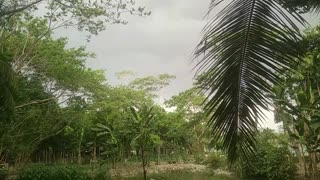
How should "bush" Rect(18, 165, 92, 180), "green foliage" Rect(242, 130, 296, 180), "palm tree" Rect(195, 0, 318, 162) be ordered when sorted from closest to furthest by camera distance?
"palm tree" Rect(195, 0, 318, 162), "bush" Rect(18, 165, 92, 180), "green foliage" Rect(242, 130, 296, 180)

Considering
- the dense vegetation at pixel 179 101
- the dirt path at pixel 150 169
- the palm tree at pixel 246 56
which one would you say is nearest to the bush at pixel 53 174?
the dense vegetation at pixel 179 101

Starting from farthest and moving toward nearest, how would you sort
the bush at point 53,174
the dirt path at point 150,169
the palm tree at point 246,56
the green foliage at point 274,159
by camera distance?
1. the dirt path at point 150,169
2. the green foliage at point 274,159
3. the bush at point 53,174
4. the palm tree at point 246,56

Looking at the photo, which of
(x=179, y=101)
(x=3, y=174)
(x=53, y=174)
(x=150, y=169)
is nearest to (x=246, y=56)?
(x=53, y=174)

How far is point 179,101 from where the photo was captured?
77.3 feet

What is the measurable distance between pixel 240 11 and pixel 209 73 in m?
0.43

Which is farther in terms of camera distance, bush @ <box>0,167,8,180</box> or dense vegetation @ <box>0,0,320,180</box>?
bush @ <box>0,167,8,180</box>

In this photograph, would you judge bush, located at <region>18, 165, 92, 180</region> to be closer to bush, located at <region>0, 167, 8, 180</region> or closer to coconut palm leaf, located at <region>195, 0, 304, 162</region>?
bush, located at <region>0, 167, 8, 180</region>

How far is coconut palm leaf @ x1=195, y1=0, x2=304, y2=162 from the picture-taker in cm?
227

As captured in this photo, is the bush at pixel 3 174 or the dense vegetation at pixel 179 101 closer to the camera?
the dense vegetation at pixel 179 101

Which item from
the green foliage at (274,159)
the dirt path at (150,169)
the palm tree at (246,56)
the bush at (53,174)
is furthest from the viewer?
the dirt path at (150,169)

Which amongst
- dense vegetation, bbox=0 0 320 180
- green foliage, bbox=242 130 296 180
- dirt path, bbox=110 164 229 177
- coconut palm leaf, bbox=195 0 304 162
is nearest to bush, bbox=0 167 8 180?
dense vegetation, bbox=0 0 320 180

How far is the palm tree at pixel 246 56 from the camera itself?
2.27 metres

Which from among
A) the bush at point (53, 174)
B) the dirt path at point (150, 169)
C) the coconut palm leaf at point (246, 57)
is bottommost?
the dirt path at point (150, 169)

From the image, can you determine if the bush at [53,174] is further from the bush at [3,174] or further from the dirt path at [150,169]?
the dirt path at [150,169]
